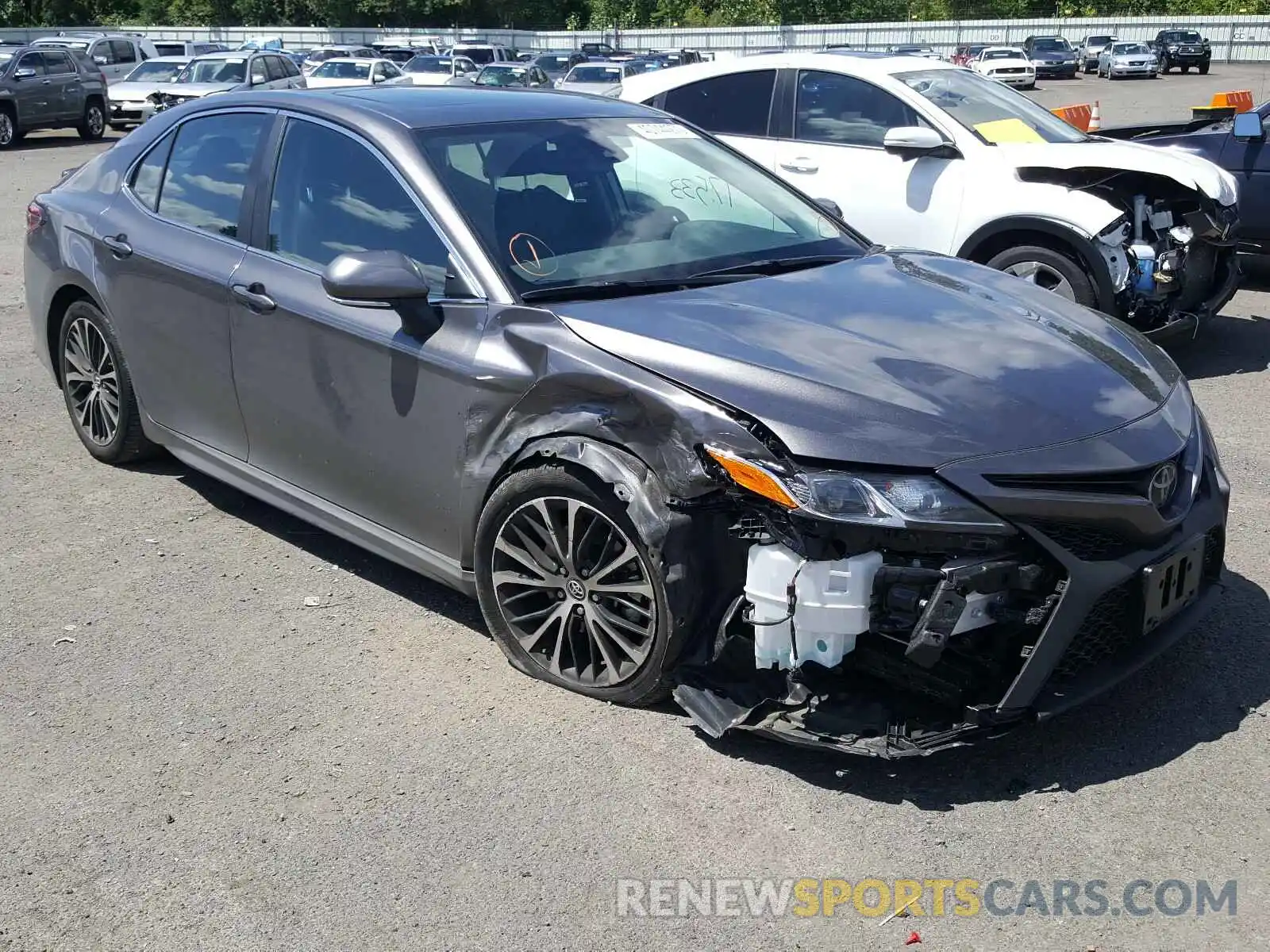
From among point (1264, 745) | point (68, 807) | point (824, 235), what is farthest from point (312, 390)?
point (1264, 745)

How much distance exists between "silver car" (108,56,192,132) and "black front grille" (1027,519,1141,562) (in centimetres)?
2673

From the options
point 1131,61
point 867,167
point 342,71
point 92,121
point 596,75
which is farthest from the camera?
point 1131,61

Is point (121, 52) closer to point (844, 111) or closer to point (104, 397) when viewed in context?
point (844, 111)

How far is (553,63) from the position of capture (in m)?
40.8

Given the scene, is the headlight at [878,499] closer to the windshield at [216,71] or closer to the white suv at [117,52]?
the windshield at [216,71]

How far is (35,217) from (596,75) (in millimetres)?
27476

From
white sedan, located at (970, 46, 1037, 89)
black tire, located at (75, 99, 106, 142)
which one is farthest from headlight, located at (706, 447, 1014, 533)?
white sedan, located at (970, 46, 1037, 89)

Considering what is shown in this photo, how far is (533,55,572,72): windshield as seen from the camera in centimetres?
4002

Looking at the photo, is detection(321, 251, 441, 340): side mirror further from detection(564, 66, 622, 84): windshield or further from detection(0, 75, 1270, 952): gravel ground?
detection(564, 66, 622, 84): windshield

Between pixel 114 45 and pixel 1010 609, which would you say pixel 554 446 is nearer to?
pixel 1010 609

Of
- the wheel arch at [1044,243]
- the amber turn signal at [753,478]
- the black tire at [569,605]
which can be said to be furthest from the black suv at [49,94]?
the amber turn signal at [753,478]

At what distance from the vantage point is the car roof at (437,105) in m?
4.59

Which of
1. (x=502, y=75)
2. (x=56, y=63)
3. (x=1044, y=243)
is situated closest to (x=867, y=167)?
(x=1044, y=243)

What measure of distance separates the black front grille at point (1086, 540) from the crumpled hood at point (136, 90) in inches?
1075
